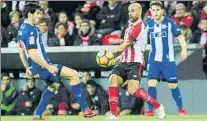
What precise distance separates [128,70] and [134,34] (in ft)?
1.87

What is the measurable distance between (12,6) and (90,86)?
11.0 feet

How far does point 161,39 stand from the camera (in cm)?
1381

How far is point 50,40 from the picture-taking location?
16.8 meters

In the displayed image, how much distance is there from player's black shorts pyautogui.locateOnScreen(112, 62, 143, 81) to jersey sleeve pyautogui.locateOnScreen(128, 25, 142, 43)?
1.32ft

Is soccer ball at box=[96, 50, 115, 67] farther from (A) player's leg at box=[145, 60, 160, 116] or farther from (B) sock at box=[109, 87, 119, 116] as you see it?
(A) player's leg at box=[145, 60, 160, 116]

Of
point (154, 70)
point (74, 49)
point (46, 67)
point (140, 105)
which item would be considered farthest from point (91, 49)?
point (46, 67)

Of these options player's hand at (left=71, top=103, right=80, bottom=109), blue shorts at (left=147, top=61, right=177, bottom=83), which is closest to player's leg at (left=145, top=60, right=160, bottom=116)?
blue shorts at (left=147, top=61, right=177, bottom=83)

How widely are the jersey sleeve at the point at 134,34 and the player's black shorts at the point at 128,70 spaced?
15.8 inches

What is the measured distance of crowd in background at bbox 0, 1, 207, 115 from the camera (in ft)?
53.1

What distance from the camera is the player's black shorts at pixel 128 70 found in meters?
12.1

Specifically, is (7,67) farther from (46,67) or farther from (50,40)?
(46,67)

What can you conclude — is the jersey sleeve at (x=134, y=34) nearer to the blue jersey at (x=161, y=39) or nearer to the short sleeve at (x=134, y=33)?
the short sleeve at (x=134, y=33)

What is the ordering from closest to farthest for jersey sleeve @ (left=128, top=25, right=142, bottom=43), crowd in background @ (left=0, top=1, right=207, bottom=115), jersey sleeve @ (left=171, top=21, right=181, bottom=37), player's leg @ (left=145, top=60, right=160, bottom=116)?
jersey sleeve @ (left=128, top=25, right=142, bottom=43), jersey sleeve @ (left=171, top=21, right=181, bottom=37), player's leg @ (left=145, top=60, right=160, bottom=116), crowd in background @ (left=0, top=1, right=207, bottom=115)

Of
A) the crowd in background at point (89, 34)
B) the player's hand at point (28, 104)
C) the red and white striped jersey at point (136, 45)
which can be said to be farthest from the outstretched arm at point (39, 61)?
the player's hand at point (28, 104)
